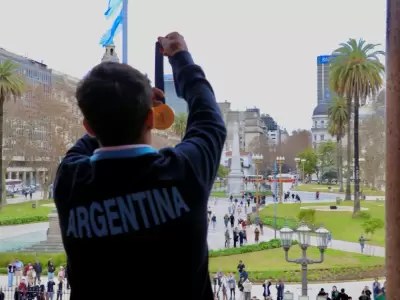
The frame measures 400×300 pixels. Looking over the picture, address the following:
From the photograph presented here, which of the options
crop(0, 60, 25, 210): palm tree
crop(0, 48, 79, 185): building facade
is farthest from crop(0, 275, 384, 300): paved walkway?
crop(0, 48, 79, 185): building facade

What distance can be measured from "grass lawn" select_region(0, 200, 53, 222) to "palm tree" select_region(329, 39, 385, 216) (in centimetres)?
925

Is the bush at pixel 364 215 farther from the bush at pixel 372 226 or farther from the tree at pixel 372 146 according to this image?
the tree at pixel 372 146

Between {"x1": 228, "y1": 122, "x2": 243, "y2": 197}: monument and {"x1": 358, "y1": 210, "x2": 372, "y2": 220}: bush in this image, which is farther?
{"x1": 228, "y1": 122, "x2": 243, "y2": 197}: monument

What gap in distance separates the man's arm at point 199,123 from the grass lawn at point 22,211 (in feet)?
53.8

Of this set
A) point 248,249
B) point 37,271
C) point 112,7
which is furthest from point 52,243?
point 112,7

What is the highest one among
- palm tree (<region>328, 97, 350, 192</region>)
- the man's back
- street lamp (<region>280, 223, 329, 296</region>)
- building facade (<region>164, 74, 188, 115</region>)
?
palm tree (<region>328, 97, 350, 192</region>)

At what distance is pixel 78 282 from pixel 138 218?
13cm

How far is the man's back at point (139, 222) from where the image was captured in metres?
0.73

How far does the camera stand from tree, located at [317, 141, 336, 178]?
29.6 metres

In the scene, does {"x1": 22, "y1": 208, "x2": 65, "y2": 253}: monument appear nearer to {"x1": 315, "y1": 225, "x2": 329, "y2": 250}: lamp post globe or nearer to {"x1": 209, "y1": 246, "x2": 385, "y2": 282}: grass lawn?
{"x1": 209, "y1": 246, "x2": 385, "y2": 282}: grass lawn

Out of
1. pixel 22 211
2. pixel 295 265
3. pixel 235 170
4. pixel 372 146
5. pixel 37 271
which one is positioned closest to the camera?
pixel 37 271

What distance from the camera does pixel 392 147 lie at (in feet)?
5.16

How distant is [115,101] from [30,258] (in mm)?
10337

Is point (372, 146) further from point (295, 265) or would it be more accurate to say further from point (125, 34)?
point (125, 34)
